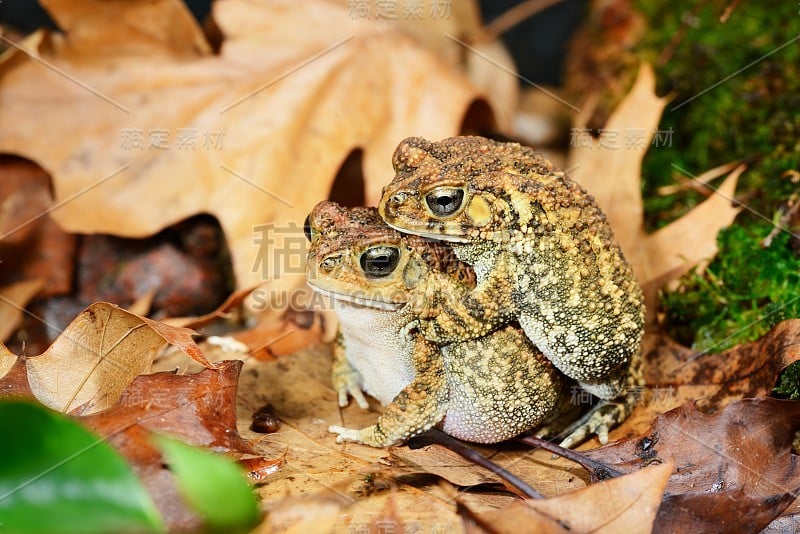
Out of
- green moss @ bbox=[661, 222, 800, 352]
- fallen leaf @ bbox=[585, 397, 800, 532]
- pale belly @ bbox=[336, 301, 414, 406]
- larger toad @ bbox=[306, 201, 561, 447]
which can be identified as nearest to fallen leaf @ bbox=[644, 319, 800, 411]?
green moss @ bbox=[661, 222, 800, 352]

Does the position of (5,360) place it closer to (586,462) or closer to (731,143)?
(586,462)

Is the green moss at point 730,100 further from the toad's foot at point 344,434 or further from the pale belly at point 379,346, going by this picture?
the toad's foot at point 344,434

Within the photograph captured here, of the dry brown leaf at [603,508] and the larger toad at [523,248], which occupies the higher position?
the larger toad at [523,248]

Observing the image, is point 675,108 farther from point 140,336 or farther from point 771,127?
point 140,336

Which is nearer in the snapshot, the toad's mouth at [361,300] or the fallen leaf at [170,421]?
the fallen leaf at [170,421]

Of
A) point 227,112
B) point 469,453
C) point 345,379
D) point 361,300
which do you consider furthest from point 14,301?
point 469,453

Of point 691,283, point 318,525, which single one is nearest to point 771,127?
point 691,283

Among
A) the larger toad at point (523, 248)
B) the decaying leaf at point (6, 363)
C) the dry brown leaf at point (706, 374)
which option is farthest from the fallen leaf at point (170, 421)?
the dry brown leaf at point (706, 374)
